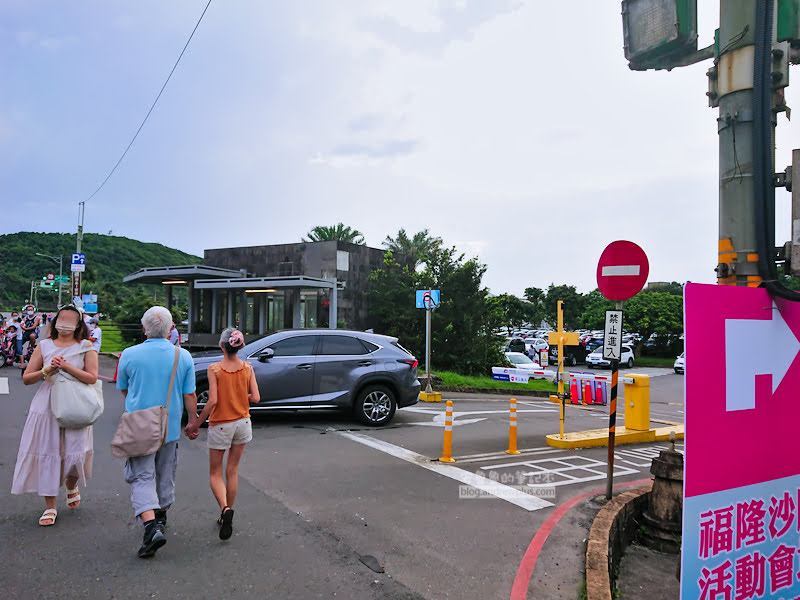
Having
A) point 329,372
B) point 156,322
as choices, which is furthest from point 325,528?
point 329,372

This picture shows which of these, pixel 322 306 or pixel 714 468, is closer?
pixel 714 468

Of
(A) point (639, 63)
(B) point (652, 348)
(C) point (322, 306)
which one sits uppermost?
(A) point (639, 63)

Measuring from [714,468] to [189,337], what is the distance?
27926mm

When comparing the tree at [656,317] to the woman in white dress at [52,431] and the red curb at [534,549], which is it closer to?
the red curb at [534,549]

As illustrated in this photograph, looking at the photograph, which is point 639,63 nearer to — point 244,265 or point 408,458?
point 408,458

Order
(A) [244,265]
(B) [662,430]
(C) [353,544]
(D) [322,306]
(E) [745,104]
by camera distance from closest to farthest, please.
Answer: (E) [745,104]
(C) [353,544]
(B) [662,430]
(D) [322,306]
(A) [244,265]

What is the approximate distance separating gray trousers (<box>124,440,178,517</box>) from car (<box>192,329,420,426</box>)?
15.6 ft

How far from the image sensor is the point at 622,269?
19.7ft

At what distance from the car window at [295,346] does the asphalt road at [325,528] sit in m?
1.63

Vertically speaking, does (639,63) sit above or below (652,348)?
above

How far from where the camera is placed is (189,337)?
1083 inches

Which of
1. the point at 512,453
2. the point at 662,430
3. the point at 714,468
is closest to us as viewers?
the point at 714,468

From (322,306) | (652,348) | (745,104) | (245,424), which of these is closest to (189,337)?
(322,306)

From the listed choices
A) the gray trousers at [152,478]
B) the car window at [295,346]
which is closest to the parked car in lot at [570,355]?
the car window at [295,346]
